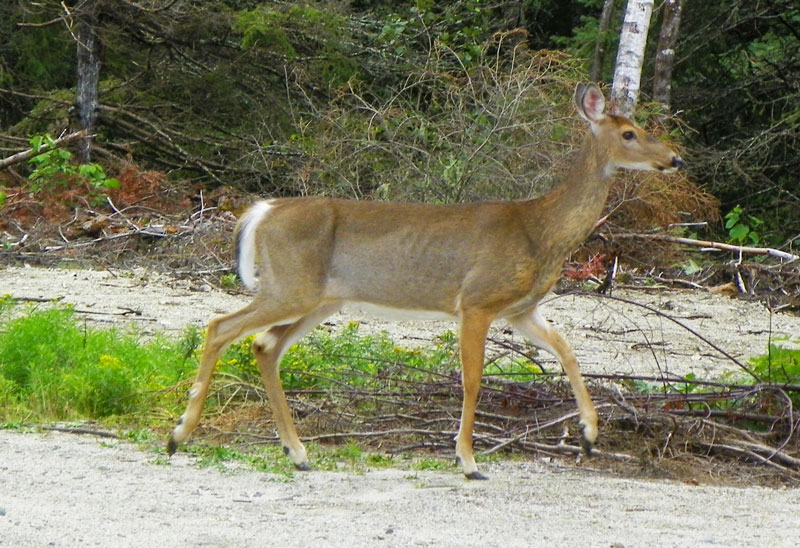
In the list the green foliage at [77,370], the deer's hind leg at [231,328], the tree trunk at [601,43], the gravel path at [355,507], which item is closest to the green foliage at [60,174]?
the green foliage at [77,370]

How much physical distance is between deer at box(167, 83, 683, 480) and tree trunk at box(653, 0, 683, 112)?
37.2 feet

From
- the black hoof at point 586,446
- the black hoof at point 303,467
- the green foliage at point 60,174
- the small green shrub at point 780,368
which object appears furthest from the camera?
the green foliage at point 60,174

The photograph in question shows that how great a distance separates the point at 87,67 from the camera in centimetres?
1920

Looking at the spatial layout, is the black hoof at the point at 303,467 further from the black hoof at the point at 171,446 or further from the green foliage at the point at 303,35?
the green foliage at the point at 303,35

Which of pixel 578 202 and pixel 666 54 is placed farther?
pixel 666 54

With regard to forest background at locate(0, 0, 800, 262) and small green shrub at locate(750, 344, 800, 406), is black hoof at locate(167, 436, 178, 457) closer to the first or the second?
small green shrub at locate(750, 344, 800, 406)

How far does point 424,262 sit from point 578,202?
0.93 meters

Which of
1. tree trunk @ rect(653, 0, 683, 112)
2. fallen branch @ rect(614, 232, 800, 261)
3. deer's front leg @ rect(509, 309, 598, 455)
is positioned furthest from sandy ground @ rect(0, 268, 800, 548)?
tree trunk @ rect(653, 0, 683, 112)

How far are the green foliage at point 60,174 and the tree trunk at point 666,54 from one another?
7499 millimetres

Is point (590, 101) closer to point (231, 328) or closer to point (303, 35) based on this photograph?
point (231, 328)

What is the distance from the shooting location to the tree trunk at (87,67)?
1897 cm

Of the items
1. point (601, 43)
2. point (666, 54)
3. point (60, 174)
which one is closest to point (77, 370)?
point (60, 174)

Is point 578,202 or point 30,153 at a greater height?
point 578,202

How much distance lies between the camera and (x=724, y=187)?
62.8 ft
